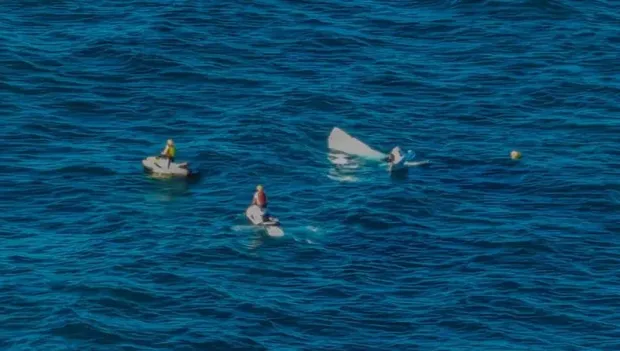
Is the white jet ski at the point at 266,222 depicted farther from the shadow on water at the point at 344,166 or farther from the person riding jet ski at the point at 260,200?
the shadow on water at the point at 344,166

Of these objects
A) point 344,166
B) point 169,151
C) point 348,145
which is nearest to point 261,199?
point 169,151

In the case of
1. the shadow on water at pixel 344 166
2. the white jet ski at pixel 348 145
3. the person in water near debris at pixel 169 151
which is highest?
the white jet ski at pixel 348 145

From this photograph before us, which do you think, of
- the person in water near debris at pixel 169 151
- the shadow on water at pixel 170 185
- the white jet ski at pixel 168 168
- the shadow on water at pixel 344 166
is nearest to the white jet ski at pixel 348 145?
the shadow on water at pixel 344 166

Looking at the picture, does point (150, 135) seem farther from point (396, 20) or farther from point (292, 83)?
point (396, 20)

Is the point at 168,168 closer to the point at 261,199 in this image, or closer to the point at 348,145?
the point at 261,199

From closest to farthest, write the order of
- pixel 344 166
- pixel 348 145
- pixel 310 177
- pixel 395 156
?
pixel 310 177
pixel 395 156
pixel 344 166
pixel 348 145

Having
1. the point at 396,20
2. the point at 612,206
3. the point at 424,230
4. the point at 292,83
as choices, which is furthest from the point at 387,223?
the point at 396,20
